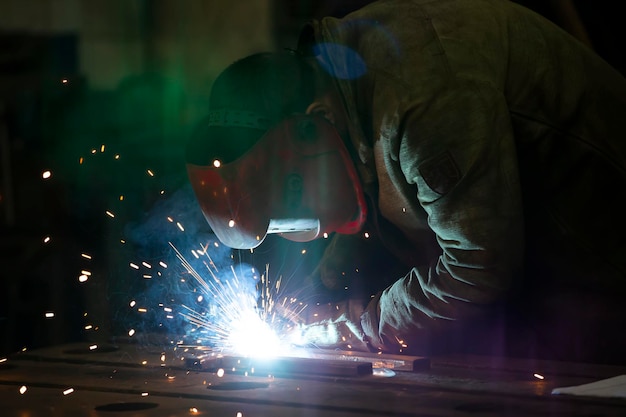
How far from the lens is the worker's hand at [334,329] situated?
104 inches

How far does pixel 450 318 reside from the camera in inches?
95.0

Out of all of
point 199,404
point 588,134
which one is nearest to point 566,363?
point 588,134

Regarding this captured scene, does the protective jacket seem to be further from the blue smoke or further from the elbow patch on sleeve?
the blue smoke

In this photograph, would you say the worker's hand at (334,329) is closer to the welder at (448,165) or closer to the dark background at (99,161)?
the welder at (448,165)

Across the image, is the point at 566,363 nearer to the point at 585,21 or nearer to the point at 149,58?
the point at 585,21

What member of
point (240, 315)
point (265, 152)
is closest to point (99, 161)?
point (240, 315)

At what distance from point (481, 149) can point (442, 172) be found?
Result: 101 millimetres

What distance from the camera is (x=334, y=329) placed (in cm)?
270

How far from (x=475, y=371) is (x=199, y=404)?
0.72 m

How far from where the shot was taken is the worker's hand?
265 cm

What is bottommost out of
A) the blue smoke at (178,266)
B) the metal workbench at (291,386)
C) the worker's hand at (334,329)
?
the metal workbench at (291,386)

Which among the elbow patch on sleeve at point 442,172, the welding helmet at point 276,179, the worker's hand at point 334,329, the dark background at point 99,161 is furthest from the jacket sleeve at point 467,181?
the dark background at point 99,161

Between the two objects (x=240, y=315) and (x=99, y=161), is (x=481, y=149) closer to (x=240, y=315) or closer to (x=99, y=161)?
(x=240, y=315)

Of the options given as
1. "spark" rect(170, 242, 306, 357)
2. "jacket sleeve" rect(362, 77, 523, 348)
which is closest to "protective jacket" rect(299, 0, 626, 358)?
"jacket sleeve" rect(362, 77, 523, 348)
